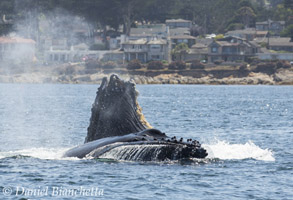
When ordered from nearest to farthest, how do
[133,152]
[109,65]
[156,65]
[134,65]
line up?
[133,152] → [156,65] → [134,65] → [109,65]

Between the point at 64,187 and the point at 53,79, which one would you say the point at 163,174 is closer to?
the point at 64,187

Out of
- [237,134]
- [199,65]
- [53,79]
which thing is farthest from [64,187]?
[53,79]

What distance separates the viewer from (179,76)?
187625 millimetres

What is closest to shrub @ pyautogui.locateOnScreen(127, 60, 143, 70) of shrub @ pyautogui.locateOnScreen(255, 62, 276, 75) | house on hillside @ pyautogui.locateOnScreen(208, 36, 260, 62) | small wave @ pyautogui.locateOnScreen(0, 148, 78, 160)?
house on hillside @ pyautogui.locateOnScreen(208, 36, 260, 62)

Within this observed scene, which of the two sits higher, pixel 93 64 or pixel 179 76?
pixel 93 64

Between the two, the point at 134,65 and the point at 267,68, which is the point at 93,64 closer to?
the point at 134,65

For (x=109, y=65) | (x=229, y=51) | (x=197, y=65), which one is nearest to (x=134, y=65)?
(x=109, y=65)

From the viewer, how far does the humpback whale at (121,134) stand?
102 ft

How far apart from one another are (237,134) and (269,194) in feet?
93.8

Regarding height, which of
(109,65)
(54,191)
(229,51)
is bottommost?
(109,65)

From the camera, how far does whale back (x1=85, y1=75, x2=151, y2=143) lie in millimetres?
33031

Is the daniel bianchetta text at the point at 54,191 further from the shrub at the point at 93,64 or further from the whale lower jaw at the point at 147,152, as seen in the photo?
the shrub at the point at 93,64

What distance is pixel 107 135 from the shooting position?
33500 millimetres

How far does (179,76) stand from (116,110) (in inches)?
6108
